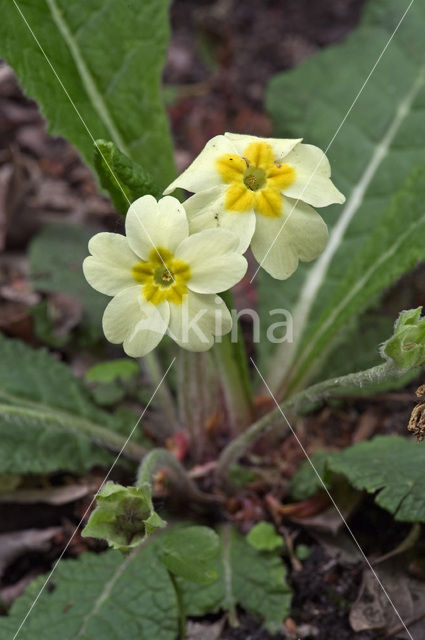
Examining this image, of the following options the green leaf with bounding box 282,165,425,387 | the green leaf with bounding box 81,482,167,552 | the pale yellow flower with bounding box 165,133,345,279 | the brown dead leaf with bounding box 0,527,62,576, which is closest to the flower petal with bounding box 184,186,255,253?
the pale yellow flower with bounding box 165,133,345,279

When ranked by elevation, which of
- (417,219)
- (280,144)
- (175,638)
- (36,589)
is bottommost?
(175,638)

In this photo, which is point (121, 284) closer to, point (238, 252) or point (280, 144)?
point (238, 252)

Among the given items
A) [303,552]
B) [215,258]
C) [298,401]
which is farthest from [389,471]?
[215,258]

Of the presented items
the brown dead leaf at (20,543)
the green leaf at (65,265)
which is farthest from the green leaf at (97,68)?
the brown dead leaf at (20,543)

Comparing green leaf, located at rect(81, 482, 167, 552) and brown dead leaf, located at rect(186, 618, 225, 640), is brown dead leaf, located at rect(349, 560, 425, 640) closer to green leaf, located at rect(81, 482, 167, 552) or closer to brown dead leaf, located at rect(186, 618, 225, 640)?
brown dead leaf, located at rect(186, 618, 225, 640)

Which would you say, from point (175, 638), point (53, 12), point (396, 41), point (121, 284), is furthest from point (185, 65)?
point (175, 638)

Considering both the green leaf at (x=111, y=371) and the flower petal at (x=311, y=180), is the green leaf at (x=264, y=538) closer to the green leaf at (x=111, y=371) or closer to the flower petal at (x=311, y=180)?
the green leaf at (x=111, y=371)
